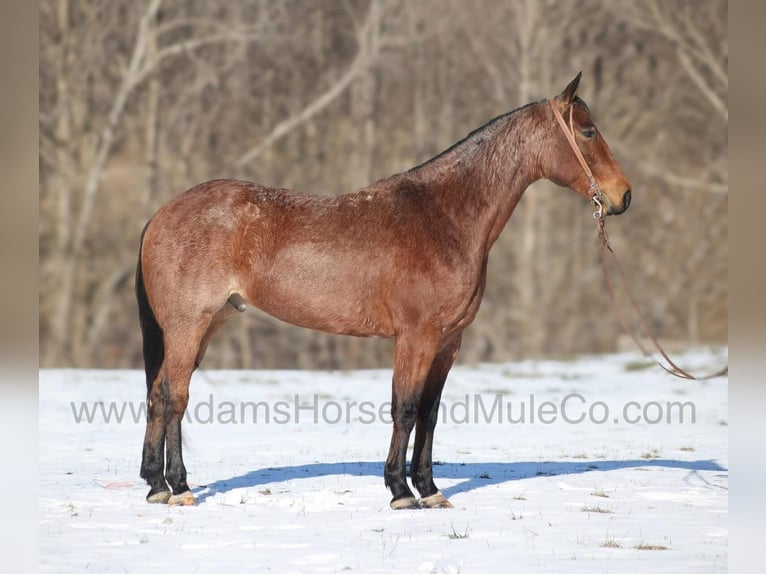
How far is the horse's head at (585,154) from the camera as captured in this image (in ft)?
20.6

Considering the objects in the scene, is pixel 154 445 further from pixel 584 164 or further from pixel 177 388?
pixel 584 164

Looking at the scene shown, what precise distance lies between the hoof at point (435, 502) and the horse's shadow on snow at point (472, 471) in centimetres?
44

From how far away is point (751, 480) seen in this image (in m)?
3.28

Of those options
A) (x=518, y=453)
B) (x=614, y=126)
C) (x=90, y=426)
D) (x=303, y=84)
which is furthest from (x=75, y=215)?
(x=518, y=453)

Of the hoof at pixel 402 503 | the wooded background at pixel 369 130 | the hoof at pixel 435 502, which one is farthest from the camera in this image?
the wooded background at pixel 369 130

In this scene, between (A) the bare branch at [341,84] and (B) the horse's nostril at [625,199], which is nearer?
(B) the horse's nostril at [625,199]

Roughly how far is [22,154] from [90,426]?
8.54 metres

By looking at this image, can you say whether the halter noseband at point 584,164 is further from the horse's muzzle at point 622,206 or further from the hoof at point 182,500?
the hoof at point 182,500

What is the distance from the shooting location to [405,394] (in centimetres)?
617

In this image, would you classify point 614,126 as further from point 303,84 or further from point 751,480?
point 751,480

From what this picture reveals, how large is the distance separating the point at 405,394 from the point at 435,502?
2.42ft

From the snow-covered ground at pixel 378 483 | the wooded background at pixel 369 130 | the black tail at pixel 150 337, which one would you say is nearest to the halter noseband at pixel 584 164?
the snow-covered ground at pixel 378 483

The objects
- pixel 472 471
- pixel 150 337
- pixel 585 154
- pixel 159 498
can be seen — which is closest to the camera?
pixel 159 498

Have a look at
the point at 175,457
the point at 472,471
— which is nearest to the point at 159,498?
the point at 175,457
